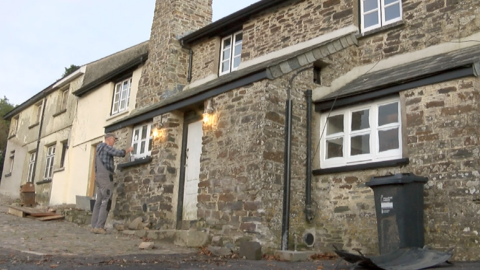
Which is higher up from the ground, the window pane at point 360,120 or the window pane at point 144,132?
Result: the window pane at point 144,132

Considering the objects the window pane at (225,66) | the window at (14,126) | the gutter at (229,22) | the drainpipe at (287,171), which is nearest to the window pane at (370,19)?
the gutter at (229,22)

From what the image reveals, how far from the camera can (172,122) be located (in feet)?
34.6

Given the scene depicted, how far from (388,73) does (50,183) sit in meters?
13.4

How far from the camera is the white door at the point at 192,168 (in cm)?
991

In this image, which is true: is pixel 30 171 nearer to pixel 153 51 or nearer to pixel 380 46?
pixel 153 51

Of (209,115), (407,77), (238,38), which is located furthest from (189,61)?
(407,77)

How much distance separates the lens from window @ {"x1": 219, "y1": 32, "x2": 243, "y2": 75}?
39.4ft

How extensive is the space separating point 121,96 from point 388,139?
9607mm

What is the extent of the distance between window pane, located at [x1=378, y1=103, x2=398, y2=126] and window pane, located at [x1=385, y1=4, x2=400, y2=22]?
8.15 feet

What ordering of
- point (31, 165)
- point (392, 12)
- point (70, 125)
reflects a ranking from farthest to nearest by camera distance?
point (31, 165) → point (70, 125) → point (392, 12)

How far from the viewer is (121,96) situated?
14648 millimetres

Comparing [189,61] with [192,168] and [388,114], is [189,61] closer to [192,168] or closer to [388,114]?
[192,168]

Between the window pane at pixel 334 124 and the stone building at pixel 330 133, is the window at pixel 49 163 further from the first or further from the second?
the window pane at pixel 334 124

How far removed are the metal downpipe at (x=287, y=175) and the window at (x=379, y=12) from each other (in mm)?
2808
